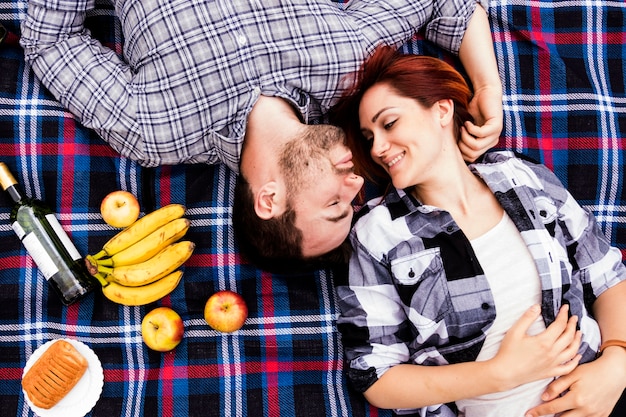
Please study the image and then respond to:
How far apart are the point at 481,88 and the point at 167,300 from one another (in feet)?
5.19

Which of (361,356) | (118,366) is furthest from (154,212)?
(361,356)

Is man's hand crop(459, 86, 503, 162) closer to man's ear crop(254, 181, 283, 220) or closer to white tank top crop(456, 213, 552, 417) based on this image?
white tank top crop(456, 213, 552, 417)

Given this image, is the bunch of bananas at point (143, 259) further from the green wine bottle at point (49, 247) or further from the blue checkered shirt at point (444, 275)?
the blue checkered shirt at point (444, 275)

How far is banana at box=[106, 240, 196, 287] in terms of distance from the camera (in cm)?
220

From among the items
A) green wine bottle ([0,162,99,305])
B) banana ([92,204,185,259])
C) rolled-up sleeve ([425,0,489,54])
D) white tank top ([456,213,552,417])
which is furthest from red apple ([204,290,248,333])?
rolled-up sleeve ([425,0,489,54])

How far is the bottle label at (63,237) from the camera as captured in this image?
228 cm

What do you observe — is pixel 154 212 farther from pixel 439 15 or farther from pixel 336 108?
pixel 439 15

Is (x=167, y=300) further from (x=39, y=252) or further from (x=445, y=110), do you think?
(x=445, y=110)

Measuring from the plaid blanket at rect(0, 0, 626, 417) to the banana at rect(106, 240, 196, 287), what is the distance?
149 mm

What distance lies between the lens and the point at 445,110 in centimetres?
221

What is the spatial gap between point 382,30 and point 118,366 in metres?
1.73

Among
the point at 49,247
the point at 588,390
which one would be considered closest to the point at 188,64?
the point at 49,247

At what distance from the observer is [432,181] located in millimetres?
2199

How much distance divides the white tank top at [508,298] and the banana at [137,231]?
1.20 m
